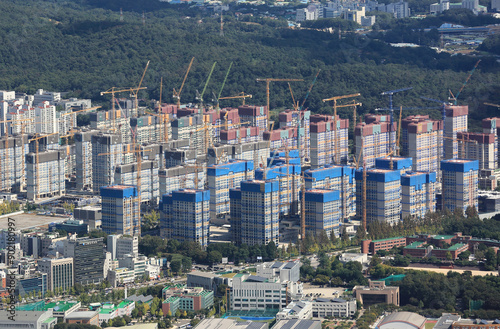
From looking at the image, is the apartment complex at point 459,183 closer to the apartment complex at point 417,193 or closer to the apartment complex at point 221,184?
the apartment complex at point 417,193

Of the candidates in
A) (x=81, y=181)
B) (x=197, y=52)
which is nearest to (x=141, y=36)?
(x=197, y=52)

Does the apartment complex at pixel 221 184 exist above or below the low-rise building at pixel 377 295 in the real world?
above

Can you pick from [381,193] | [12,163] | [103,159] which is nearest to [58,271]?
[381,193]

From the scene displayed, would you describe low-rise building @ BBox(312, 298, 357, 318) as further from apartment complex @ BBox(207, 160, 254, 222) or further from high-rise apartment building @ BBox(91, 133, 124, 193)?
high-rise apartment building @ BBox(91, 133, 124, 193)

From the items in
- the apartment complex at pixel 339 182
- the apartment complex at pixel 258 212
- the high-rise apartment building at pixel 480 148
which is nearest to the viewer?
the apartment complex at pixel 258 212

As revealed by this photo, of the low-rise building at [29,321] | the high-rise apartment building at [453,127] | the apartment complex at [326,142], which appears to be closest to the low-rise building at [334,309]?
the low-rise building at [29,321]

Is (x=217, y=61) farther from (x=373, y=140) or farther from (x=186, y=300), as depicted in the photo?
(x=186, y=300)
